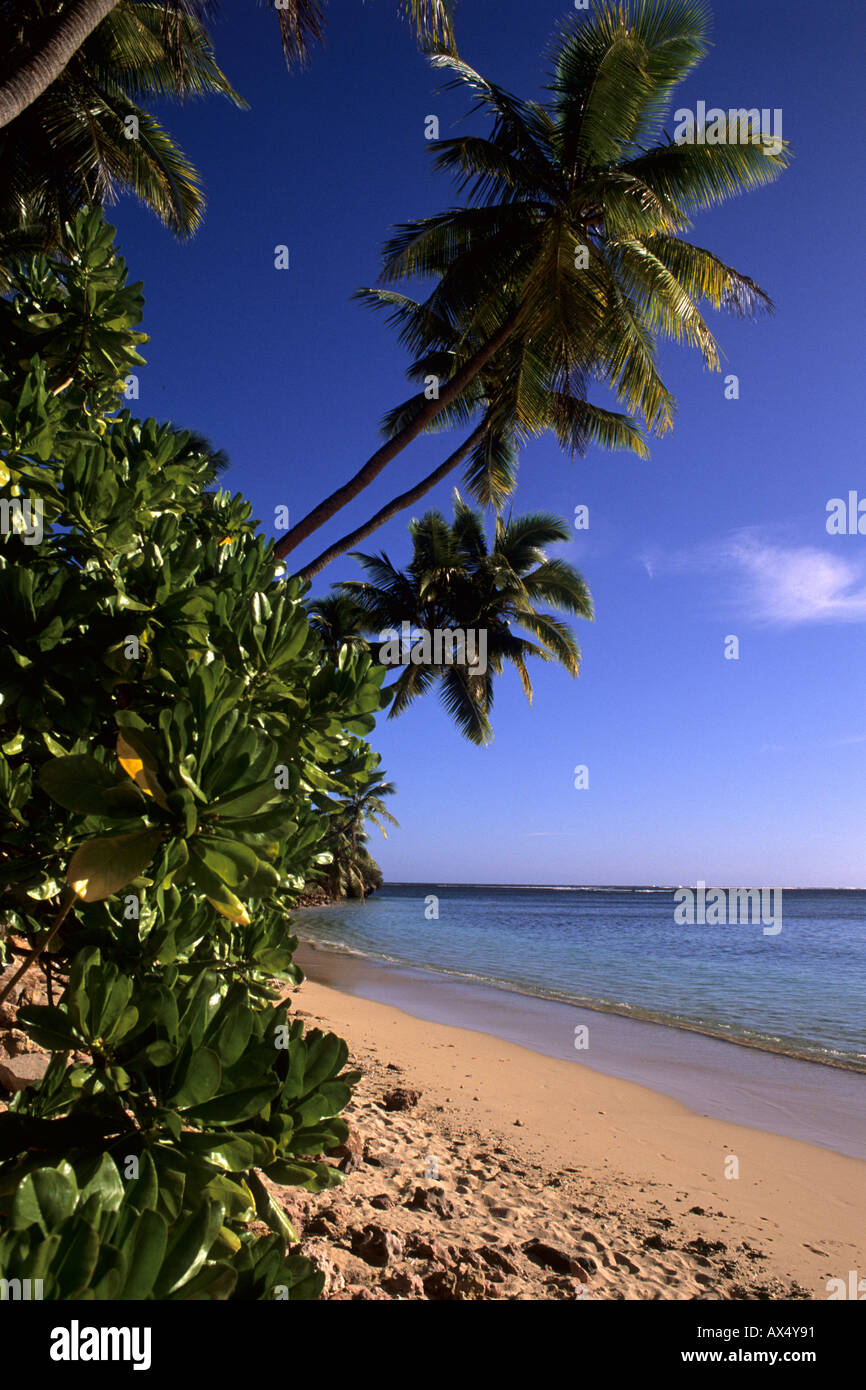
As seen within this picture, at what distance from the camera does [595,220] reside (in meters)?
7.86

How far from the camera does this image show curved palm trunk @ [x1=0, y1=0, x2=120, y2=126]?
152 inches

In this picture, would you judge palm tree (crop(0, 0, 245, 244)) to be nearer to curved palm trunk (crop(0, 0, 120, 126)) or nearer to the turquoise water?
curved palm trunk (crop(0, 0, 120, 126))

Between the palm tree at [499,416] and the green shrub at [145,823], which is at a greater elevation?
the palm tree at [499,416]

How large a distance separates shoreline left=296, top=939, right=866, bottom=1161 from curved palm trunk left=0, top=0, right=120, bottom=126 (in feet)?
27.5

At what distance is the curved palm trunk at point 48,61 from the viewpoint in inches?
152

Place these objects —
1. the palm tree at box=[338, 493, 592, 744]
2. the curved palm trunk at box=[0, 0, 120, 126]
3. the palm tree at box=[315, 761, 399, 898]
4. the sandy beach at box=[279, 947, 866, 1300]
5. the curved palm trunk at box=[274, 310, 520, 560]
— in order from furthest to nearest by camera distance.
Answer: the palm tree at box=[315, 761, 399, 898]
the palm tree at box=[338, 493, 592, 744]
the curved palm trunk at box=[274, 310, 520, 560]
the curved palm trunk at box=[0, 0, 120, 126]
the sandy beach at box=[279, 947, 866, 1300]

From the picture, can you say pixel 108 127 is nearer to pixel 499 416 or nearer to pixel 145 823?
pixel 499 416

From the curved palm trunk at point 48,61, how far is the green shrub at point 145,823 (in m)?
2.37

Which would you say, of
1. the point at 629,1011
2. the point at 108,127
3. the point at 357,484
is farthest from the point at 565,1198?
the point at 108,127

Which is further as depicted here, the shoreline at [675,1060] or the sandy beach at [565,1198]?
the shoreline at [675,1060]

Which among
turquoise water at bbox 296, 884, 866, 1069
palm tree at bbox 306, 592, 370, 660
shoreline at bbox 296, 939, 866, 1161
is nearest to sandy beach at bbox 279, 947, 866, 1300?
shoreline at bbox 296, 939, 866, 1161

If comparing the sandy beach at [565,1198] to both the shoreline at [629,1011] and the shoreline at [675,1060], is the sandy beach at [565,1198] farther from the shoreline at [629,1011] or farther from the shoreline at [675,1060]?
the shoreline at [629,1011]

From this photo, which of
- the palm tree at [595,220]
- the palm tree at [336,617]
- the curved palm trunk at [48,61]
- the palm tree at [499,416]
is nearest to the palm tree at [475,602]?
the palm tree at [336,617]

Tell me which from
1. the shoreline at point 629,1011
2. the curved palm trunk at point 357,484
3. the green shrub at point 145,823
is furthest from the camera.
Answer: the shoreline at point 629,1011
